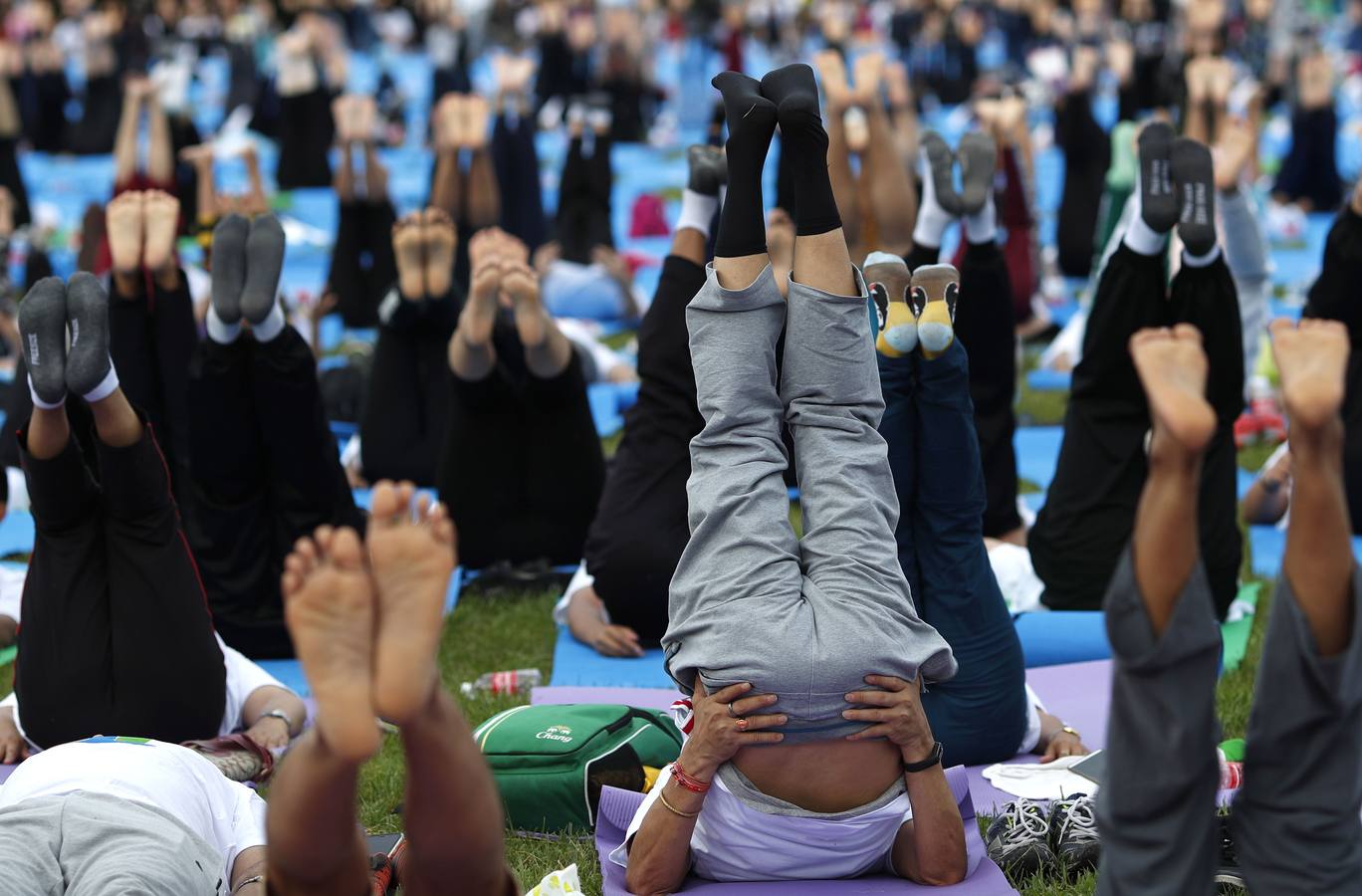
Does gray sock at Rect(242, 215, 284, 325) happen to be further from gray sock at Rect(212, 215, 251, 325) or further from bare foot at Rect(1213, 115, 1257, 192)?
bare foot at Rect(1213, 115, 1257, 192)

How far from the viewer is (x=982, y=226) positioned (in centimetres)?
517

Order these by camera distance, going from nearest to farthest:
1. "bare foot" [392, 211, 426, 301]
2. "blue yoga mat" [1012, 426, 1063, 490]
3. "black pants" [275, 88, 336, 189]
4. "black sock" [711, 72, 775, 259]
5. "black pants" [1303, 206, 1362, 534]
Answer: "black sock" [711, 72, 775, 259], "black pants" [1303, 206, 1362, 534], "bare foot" [392, 211, 426, 301], "blue yoga mat" [1012, 426, 1063, 490], "black pants" [275, 88, 336, 189]

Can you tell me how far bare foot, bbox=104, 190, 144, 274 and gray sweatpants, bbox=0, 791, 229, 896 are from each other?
2468 mm

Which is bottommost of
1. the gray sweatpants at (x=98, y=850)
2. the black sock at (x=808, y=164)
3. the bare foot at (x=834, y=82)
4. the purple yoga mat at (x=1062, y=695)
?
the purple yoga mat at (x=1062, y=695)

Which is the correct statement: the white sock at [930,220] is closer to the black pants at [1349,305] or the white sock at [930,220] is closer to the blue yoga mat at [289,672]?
the black pants at [1349,305]

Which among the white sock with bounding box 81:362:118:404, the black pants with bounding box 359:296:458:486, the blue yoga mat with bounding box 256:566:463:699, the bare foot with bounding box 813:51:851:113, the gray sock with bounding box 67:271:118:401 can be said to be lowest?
the blue yoga mat with bounding box 256:566:463:699

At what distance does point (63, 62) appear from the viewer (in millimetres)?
17547

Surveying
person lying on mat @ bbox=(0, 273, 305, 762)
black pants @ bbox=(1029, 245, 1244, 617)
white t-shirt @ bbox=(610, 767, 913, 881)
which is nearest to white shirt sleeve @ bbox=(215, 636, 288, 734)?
person lying on mat @ bbox=(0, 273, 305, 762)

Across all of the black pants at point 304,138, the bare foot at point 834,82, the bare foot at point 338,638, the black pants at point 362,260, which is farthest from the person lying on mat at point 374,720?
the black pants at point 304,138

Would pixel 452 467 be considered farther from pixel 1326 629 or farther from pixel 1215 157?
pixel 1326 629

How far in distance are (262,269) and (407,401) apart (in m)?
1.68

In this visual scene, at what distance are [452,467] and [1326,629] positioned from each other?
3369 millimetres

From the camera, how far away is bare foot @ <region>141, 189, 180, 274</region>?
498 centimetres

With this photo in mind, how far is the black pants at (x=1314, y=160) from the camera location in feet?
38.5
